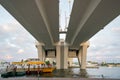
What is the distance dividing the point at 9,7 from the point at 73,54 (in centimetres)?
8018

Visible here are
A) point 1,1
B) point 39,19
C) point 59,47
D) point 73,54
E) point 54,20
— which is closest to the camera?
point 1,1

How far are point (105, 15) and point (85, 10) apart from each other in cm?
279

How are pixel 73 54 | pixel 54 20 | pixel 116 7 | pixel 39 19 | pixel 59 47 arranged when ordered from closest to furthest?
pixel 116 7 → pixel 39 19 → pixel 54 20 → pixel 59 47 → pixel 73 54

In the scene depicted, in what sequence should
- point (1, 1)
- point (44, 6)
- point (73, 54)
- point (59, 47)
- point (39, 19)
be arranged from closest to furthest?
point (1, 1) → point (44, 6) → point (39, 19) → point (59, 47) → point (73, 54)

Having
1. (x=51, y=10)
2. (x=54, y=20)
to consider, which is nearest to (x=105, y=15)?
(x=51, y=10)

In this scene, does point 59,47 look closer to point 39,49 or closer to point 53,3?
point 39,49

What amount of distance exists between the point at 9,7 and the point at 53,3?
5.20 meters

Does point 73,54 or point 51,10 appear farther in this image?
point 73,54

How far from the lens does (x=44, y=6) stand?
94.2ft

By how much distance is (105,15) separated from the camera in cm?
3011

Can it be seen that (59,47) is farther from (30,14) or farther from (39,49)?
(30,14)

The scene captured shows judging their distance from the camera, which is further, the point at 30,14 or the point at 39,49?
the point at 39,49

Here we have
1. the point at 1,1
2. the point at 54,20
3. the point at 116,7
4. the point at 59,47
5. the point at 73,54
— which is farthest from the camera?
the point at 73,54

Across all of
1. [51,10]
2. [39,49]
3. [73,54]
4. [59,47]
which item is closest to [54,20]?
[51,10]
